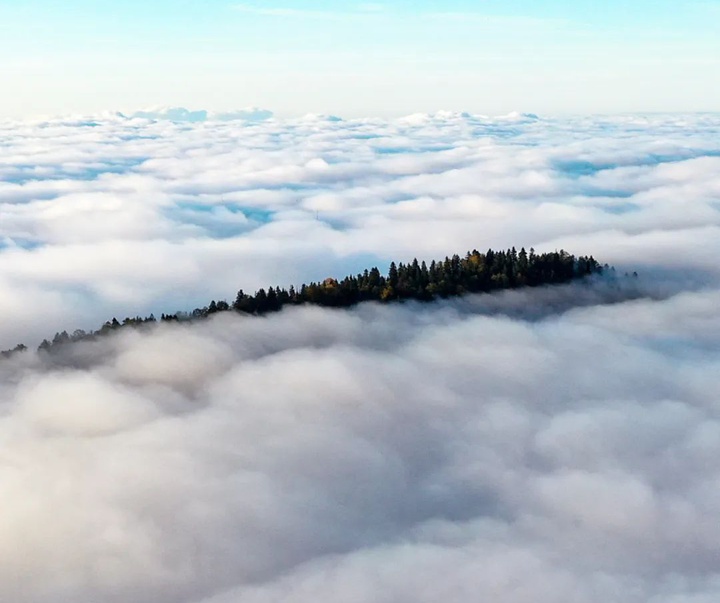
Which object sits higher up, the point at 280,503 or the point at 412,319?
the point at 412,319

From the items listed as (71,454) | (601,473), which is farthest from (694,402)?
(71,454)

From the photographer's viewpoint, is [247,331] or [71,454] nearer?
[71,454]

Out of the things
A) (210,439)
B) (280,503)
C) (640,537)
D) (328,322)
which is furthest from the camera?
(328,322)

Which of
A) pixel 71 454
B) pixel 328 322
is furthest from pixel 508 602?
pixel 328 322

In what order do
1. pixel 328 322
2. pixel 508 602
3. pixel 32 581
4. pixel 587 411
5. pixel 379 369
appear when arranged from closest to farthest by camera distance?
pixel 508 602, pixel 32 581, pixel 587 411, pixel 379 369, pixel 328 322

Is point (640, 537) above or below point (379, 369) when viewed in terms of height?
below

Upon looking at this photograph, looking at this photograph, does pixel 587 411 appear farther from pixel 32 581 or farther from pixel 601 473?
pixel 32 581

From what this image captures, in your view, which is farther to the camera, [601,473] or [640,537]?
[601,473]

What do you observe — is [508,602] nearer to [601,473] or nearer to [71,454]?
[601,473]

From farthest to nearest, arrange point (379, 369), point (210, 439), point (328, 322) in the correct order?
point (328, 322), point (379, 369), point (210, 439)
